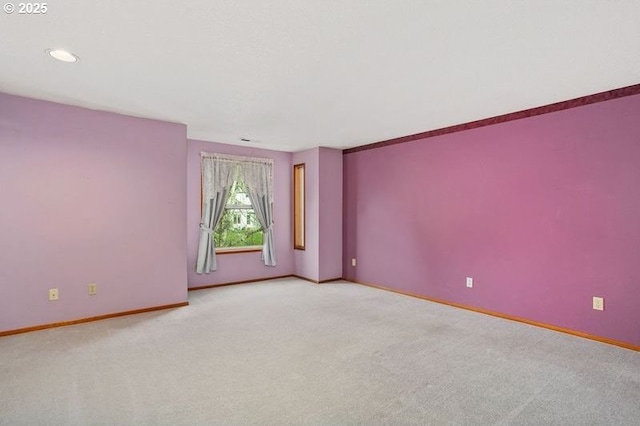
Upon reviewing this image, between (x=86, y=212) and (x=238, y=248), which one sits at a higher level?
(x=86, y=212)

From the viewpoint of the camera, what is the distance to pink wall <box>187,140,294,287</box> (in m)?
5.09

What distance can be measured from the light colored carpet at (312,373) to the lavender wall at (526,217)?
399 millimetres

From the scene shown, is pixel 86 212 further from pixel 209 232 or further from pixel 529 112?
pixel 529 112

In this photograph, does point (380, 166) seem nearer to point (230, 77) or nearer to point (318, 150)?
point (318, 150)

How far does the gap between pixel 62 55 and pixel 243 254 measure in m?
3.70

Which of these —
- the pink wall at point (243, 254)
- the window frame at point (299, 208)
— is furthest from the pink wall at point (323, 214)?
the pink wall at point (243, 254)

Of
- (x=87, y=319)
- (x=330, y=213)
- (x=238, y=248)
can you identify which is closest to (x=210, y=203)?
(x=238, y=248)

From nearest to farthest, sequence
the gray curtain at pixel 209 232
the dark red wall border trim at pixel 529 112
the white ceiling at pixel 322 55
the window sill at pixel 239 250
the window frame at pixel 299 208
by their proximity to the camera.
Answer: the white ceiling at pixel 322 55
the dark red wall border trim at pixel 529 112
the gray curtain at pixel 209 232
the window sill at pixel 239 250
the window frame at pixel 299 208

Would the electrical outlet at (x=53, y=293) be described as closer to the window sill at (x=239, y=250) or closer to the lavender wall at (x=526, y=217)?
the window sill at (x=239, y=250)

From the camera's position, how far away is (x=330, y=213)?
567cm

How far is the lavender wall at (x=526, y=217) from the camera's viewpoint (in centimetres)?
302

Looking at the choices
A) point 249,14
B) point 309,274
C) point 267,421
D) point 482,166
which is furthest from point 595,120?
point 309,274

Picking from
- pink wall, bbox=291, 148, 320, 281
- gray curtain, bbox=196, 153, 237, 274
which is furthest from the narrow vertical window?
gray curtain, bbox=196, 153, 237, 274

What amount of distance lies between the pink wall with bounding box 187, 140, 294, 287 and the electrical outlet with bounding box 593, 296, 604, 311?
426 centimetres
